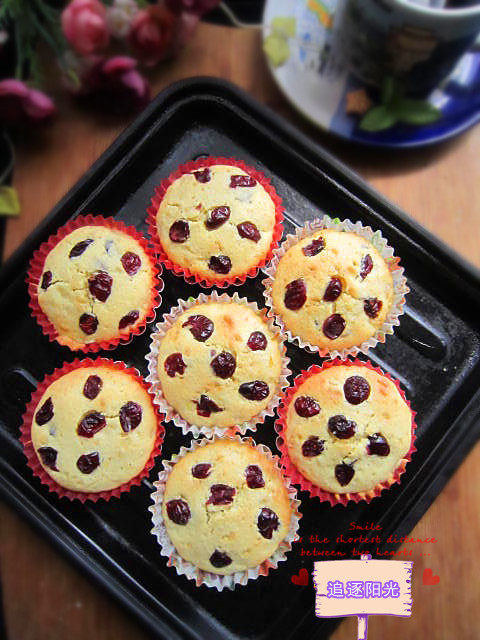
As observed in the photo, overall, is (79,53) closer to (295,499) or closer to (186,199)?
(186,199)

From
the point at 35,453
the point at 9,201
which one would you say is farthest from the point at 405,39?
the point at 35,453

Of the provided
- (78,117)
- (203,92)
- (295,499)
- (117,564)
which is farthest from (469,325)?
(78,117)

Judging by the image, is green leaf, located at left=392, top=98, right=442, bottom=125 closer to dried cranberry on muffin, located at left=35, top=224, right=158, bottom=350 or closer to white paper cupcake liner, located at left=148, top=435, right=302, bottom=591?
dried cranberry on muffin, located at left=35, top=224, right=158, bottom=350

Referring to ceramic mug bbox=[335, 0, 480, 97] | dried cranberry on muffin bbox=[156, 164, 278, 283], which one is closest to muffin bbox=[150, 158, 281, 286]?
dried cranberry on muffin bbox=[156, 164, 278, 283]

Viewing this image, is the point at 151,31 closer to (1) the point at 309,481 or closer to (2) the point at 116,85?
(2) the point at 116,85

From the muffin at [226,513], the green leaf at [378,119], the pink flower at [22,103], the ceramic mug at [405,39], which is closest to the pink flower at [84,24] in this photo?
the pink flower at [22,103]

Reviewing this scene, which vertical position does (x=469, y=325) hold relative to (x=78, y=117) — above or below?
above

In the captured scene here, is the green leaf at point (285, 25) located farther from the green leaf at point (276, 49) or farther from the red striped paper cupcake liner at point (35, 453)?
the red striped paper cupcake liner at point (35, 453)

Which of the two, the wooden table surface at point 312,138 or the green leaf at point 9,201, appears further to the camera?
the green leaf at point 9,201
